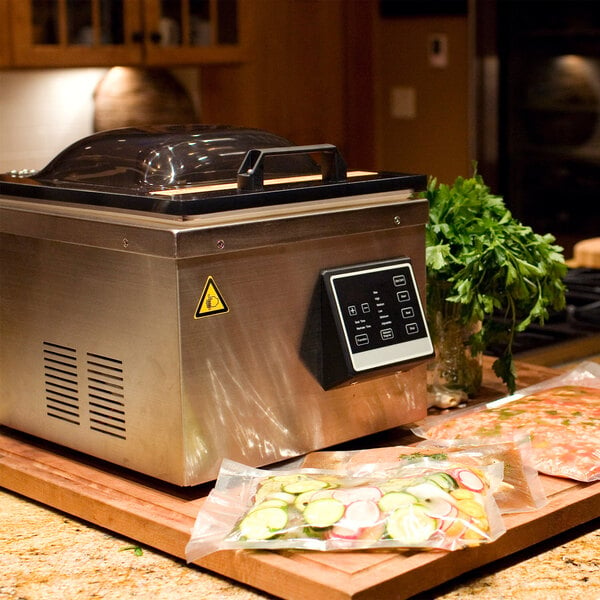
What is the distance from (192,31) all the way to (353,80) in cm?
71

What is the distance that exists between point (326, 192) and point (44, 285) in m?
0.35

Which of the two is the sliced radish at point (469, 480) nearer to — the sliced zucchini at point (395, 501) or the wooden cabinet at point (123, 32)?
the sliced zucchini at point (395, 501)

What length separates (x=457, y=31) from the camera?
3.46 m

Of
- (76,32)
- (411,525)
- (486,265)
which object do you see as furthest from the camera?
(76,32)

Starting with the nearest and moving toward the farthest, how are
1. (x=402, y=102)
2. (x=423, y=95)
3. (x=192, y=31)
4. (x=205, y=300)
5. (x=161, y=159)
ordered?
(x=205, y=300), (x=161, y=159), (x=192, y=31), (x=423, y=95), (x=402, y=102)

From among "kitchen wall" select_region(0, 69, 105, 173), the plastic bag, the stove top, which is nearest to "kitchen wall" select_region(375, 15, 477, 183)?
the stove top

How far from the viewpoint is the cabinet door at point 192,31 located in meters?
3.12

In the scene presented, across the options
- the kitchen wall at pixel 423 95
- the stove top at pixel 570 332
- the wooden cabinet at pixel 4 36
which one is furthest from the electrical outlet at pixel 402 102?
the wooden cabinet at pixel 4 36

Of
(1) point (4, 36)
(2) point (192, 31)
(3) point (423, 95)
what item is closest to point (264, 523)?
(1) point (4, 36)

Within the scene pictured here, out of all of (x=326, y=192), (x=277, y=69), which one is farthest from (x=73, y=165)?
(x=277, y=69)

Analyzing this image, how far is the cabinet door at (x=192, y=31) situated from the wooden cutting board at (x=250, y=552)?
1.93 meters

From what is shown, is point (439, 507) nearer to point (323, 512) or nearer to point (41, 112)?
point (323, 512)

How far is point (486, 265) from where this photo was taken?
1.42 m

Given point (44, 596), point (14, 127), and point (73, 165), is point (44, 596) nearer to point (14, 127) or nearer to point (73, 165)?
point (73, 165)
